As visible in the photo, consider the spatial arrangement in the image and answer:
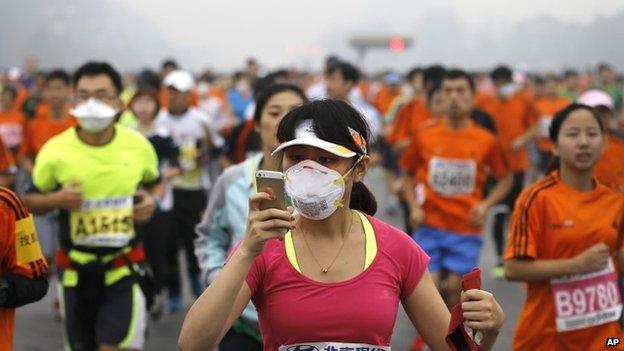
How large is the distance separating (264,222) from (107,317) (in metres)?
3.01

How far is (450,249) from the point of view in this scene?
7789 mm

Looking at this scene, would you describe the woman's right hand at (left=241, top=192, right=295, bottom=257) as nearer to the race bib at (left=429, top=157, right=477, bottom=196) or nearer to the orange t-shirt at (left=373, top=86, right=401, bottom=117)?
the race bib at (left=429, top=157, right=477, bottom=196)

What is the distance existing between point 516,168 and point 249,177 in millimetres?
7602

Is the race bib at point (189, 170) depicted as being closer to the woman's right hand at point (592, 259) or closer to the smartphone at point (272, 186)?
the woman's right hand at point (592, 259)

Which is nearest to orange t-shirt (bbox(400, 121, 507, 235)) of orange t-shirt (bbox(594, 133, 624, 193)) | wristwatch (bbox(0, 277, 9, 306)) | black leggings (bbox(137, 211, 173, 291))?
orange t-shirt (bbox(594, 133, 624, 193))

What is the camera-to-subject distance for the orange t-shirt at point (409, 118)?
11414 mm

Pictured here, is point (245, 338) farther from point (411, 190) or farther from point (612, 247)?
point (411, 190)

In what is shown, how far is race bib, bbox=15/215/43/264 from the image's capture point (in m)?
4.17

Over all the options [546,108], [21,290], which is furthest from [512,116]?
[21,290]

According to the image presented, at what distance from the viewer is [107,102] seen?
6340 mm

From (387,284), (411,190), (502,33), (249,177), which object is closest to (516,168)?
(411,190)

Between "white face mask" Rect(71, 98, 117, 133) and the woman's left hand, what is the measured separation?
3382 millimetres

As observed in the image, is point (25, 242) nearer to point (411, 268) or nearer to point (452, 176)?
point (411, 268)

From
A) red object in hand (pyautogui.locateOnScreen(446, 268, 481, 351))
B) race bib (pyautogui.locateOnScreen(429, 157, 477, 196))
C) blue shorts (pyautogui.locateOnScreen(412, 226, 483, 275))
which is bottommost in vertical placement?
blue shorts (pyautogui.locateOnScreen(412, 226, 483, 275))
